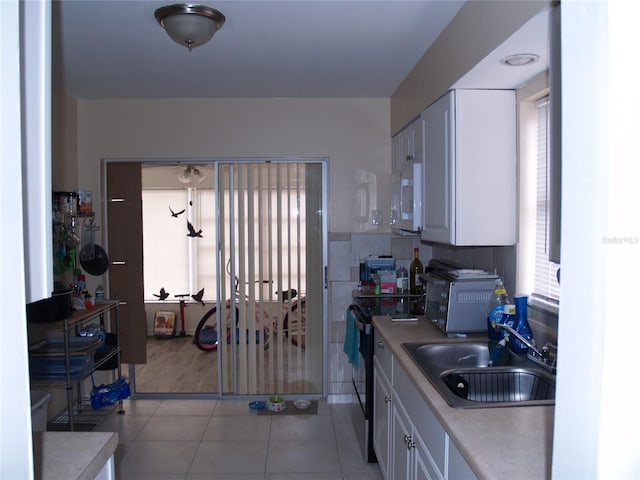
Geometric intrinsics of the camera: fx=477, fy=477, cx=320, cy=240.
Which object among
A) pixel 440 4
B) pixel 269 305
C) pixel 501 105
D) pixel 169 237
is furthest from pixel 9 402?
pixel 169 237

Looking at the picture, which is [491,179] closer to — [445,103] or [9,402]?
[445,103]

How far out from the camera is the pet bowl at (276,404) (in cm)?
375

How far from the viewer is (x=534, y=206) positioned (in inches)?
94.0

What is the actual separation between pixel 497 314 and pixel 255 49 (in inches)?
76.7

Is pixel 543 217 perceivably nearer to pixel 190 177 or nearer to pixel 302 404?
pixel 302 404

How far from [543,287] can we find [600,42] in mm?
1887

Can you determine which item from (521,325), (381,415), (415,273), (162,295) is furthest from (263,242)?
(521,325)

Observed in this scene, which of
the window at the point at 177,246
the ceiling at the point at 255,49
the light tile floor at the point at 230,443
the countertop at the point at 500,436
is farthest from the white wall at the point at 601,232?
the window at the point at 177,246

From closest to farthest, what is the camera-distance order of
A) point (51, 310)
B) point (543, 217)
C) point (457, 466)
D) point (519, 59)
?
1. point (457, 466)
2. point (519, 59)
3. point (543, 217)
4. point (51, 310)

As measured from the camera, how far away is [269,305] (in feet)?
12.9

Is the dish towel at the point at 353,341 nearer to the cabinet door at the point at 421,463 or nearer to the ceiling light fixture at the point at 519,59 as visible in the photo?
the cabinet door at the point at 421,463

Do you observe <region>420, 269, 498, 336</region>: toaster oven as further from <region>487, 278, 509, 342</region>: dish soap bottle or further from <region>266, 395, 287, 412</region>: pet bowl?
<region>266, 395, 287, 412</region>: pet bowl

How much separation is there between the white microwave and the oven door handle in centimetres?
67

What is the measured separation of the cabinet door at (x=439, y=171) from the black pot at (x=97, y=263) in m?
2.60
